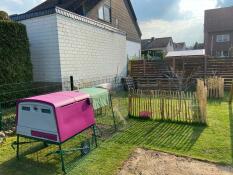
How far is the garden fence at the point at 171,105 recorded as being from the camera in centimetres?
686

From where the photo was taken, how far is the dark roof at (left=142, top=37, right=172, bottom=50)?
1868 inches

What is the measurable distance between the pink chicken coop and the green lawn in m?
0.51

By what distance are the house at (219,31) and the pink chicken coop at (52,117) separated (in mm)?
34619

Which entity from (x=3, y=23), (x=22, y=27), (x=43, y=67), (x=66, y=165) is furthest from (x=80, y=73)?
(x=66, y=165)

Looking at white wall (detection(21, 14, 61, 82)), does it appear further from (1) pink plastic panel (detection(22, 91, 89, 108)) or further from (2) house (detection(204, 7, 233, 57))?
(2) house (detection(204, 7, 233, 57))

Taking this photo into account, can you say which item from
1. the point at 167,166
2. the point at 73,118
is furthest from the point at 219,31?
the point at 73,118

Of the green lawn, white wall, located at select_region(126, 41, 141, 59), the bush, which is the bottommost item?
the green lawn

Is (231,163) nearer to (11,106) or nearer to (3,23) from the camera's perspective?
(11,106)

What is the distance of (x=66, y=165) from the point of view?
451 centimetres

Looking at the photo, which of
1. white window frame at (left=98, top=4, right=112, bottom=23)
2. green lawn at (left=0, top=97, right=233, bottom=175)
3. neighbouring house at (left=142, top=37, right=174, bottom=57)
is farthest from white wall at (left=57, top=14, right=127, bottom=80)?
neighbouring house at (left=142, top=37, right=174, bottom=57)

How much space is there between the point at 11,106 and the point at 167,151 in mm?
6366

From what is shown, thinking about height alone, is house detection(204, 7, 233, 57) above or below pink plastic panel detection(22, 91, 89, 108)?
above

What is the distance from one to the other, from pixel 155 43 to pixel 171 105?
43.3 m

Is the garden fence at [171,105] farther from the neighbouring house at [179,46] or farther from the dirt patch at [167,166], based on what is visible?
the neighbouring house at [179,46]
